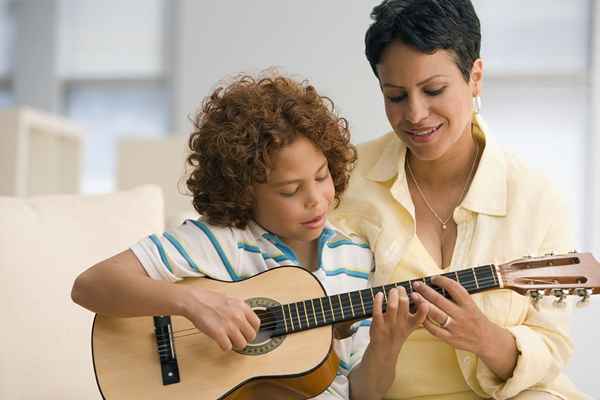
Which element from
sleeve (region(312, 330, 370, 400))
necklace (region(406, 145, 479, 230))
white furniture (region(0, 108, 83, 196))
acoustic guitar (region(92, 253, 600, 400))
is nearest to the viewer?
acoustic guitar (region(92, 253, 600, 400))

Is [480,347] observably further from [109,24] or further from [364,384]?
[109,24]

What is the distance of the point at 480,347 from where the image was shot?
1.49 metres

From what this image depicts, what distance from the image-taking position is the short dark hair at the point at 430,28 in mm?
1611

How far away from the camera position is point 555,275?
1419 mm

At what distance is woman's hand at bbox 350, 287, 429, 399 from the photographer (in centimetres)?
145

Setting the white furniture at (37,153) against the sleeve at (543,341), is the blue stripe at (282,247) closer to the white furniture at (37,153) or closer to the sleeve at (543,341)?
the sleeve at (543,341)

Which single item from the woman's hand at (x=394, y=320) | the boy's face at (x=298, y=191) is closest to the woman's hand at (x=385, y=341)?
the woman's hand at (x=394, y=320)

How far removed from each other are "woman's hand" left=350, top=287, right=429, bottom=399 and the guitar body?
79 mm

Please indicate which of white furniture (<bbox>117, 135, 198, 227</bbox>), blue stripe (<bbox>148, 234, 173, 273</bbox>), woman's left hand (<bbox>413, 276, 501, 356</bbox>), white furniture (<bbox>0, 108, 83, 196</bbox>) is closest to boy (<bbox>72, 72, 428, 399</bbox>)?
blue stripe (<bbox>148, 234, 173, 273</bbox>)

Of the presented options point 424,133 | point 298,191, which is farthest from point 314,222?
point 424,133

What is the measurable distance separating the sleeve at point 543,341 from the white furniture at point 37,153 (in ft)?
9.34

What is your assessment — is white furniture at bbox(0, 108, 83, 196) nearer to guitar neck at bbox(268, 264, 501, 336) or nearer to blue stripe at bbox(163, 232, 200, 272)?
blue stripe at bbox(163, 232, 200, 272)

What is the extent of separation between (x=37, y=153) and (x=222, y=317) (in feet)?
9.89

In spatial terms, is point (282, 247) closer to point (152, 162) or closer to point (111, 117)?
point (152, 162)
